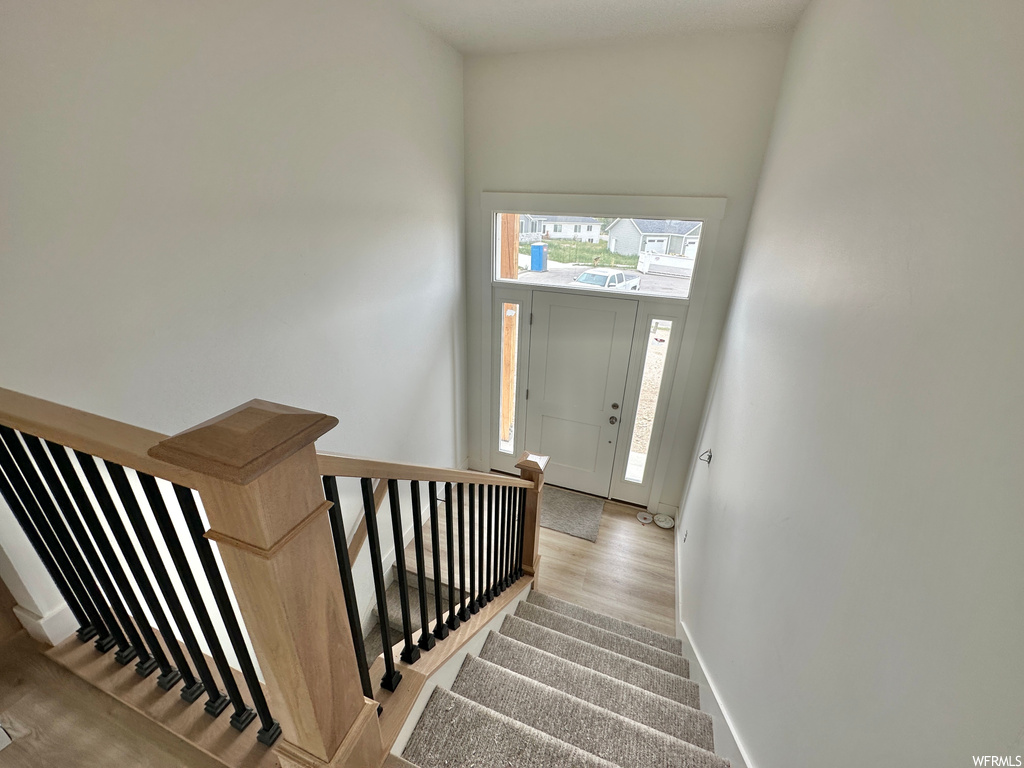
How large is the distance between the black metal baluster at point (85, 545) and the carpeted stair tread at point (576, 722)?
1021mm

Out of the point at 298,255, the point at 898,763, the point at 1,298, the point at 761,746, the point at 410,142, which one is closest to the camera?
the point at 898,763

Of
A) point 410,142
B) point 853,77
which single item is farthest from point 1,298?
point 853,77

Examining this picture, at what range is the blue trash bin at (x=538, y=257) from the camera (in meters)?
3.63

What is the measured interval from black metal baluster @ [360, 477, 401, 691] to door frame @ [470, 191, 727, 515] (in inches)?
111

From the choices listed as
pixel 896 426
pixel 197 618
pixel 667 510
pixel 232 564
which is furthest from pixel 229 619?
pixel 667 510

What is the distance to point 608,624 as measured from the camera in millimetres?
2797

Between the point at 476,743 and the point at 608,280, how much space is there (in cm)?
308

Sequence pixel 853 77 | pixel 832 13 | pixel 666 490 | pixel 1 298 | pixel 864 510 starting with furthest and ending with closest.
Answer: pixel 666 490
pixel 832 13
pixel 853 77
pixel 1 298
pixel 864 510

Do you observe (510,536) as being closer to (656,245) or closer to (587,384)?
(587,384)

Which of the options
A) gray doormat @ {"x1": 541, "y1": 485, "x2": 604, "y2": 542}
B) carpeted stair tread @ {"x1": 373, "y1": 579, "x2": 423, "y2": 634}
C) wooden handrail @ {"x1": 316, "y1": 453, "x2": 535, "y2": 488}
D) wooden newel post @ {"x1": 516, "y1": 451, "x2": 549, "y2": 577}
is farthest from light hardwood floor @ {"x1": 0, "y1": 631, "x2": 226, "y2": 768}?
gray doormat @ {"x1": 541, "y1": 485, "x2": 604, "y2": 542}

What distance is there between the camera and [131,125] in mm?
1370

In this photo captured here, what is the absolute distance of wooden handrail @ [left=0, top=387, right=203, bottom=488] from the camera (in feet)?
2.26

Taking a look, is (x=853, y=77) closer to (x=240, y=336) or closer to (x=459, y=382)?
(x=240, y=336)

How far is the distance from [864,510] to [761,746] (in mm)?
873
